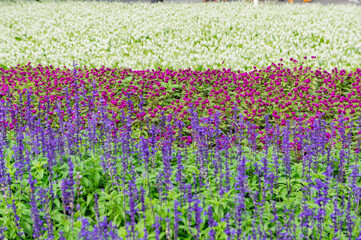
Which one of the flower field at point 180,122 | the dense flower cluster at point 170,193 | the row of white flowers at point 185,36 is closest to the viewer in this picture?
the dense flower cluster at point 170,193

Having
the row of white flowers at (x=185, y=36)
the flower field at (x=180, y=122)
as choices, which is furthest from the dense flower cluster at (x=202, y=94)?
the row of white flowers at (x=185, y=36)

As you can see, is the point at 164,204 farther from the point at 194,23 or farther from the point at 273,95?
the point at 194,23

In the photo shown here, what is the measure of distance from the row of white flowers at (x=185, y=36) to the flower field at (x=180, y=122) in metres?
0.09

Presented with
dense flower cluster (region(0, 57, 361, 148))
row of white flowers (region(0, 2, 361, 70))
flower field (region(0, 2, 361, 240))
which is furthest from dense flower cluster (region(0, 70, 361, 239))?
row of white flowers (region(0, 2, 361, 70))

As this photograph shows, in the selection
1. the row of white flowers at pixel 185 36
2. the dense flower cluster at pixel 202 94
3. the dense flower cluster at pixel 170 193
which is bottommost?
the dense flower cluster at pixel 170 193

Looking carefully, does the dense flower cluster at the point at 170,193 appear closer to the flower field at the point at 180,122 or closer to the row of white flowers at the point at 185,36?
the flower field at the point at 180,122

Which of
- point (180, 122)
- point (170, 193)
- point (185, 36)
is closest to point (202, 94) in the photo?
point (180, 122)

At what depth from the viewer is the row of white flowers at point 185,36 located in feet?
36.0

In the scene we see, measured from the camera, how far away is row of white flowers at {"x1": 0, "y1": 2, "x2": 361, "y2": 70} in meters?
11.0

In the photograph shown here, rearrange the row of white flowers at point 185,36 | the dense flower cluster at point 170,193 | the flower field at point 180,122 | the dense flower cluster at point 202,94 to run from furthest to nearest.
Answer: the row of white flowers at point 185,36, the dense flower cluster at point 202,94, the flower field at point 180,122, the dense flower cluster at point 170,193

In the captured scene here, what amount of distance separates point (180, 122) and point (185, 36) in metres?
9.65

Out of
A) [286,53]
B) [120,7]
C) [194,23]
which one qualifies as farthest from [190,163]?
[120,7]

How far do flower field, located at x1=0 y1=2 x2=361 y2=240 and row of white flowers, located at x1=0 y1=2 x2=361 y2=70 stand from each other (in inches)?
3.4

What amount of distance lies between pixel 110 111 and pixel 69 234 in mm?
3713
